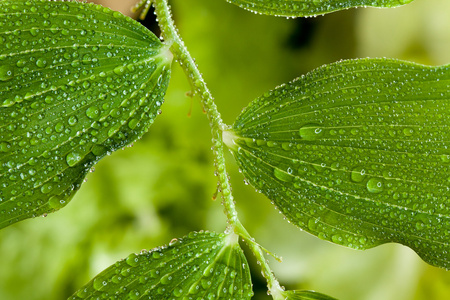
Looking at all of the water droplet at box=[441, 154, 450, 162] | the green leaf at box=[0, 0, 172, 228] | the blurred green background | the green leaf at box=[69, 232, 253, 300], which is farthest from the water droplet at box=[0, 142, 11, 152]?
the blurred green background

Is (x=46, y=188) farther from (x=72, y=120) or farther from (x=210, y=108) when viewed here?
(x=210, y=108)

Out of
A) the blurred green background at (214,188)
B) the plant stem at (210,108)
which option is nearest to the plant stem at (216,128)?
the plant stem at (210,108)

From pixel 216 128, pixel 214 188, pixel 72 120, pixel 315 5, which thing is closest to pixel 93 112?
pixel 72 120

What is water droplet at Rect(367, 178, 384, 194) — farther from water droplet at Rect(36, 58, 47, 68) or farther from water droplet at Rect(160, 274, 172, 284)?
water droplet at Rect(36, 58, 47, 68)

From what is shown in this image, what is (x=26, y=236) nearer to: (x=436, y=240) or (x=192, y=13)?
(x=192, y=13)

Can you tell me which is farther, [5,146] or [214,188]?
[214,188]

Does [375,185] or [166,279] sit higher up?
[375,185]
